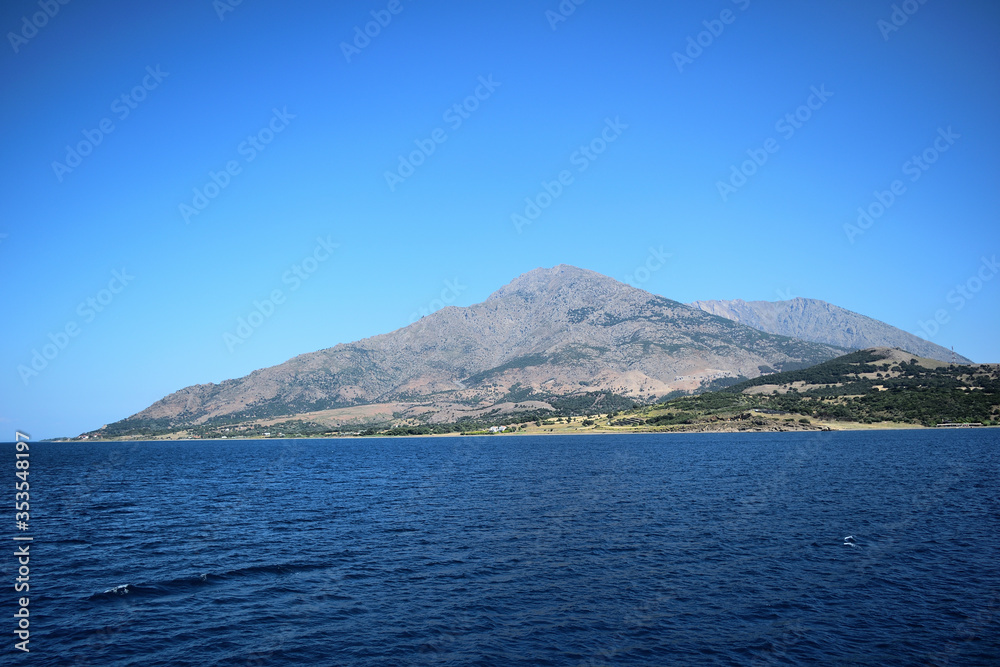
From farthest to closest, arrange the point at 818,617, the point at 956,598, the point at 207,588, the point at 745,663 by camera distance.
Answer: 1. the point at 207,588
2. the point at 956,598
3. the point at 818,617
4. the point at 745,663

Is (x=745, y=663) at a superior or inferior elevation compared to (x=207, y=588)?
inferior

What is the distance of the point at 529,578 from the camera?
39.1 metres

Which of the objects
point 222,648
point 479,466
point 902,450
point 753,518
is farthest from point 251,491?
point 902,450

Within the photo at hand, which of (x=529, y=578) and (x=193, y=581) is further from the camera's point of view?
(x=193, y=581)

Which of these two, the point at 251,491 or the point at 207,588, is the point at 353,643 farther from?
the point at 251,491

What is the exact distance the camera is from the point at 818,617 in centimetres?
3122

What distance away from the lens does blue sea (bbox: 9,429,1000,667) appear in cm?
2805

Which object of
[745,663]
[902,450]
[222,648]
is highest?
[222,648]

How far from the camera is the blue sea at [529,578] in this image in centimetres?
2805

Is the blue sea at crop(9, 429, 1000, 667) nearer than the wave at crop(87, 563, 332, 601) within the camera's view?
Yes

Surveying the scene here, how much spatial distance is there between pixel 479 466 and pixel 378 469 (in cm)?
2298

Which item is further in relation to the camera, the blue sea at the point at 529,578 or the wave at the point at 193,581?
the wave at the point at 193,581

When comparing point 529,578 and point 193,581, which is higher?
point 193,581

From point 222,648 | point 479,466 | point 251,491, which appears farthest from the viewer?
point 479,466
